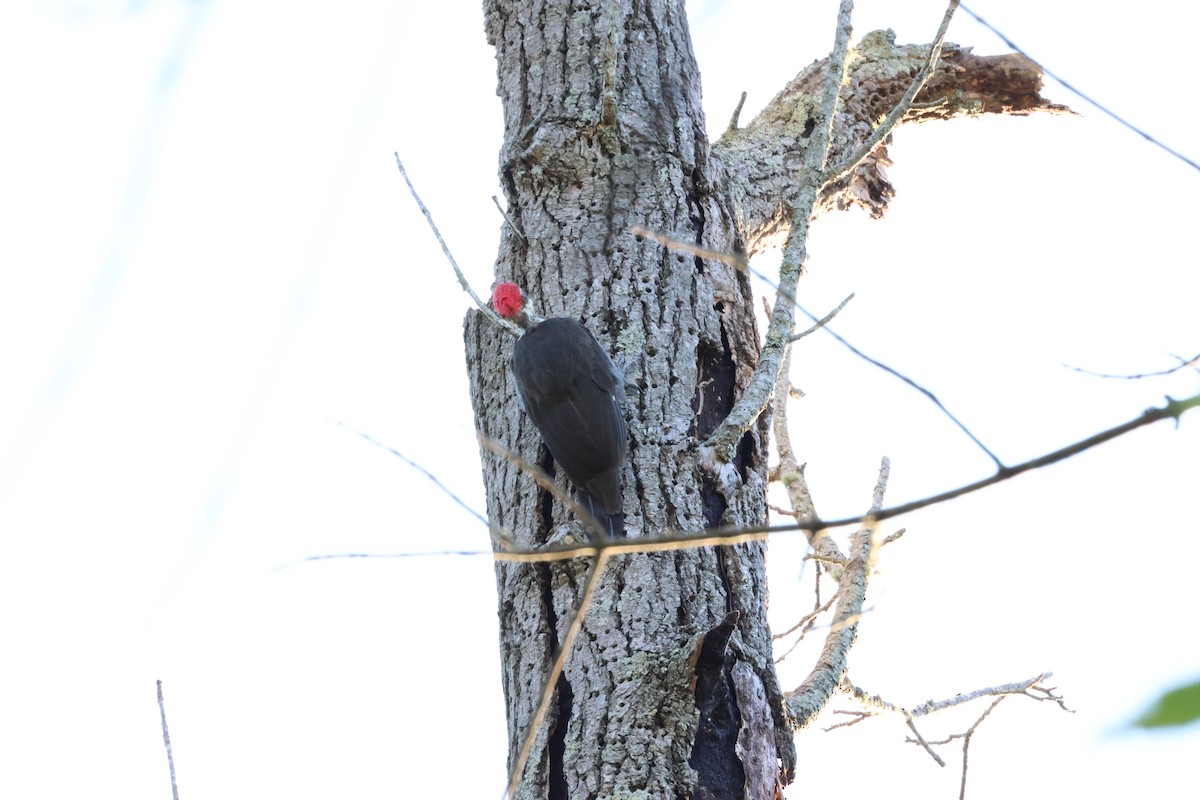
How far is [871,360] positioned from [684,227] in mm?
1589

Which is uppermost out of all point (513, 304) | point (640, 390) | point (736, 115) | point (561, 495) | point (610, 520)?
point (736, 115)

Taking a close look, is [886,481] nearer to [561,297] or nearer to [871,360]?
[561,297]

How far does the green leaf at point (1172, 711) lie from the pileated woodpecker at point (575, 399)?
1.86 m

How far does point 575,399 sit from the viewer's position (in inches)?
107

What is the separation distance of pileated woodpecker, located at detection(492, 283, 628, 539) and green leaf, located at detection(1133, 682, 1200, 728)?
1.86 metres

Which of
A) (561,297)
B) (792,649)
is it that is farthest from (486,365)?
(792,649)

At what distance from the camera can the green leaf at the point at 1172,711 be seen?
653 millimetres

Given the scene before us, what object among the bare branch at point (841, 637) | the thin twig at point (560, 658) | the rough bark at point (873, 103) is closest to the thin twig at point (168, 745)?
the thin twig at point (560, 658)

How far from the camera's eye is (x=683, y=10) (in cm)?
340

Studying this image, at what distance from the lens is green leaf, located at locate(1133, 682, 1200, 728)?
2.14 ft

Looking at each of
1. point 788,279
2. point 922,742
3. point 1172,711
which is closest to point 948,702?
point 922,742

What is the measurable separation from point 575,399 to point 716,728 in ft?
2.87

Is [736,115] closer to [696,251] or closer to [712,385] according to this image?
[712,385]

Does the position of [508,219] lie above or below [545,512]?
above
